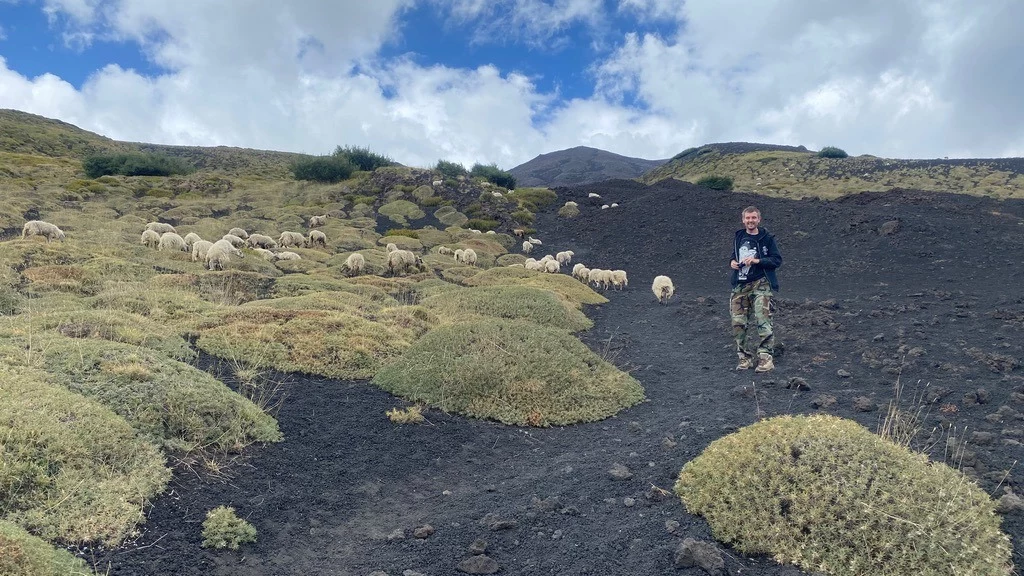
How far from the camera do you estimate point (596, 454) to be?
20.6 feet

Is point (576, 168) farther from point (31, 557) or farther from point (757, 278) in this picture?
point (31, 557)

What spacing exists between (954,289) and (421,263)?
1618 centimetres

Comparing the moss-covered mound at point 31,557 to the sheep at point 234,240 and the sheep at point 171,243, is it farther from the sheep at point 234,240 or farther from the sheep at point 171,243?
the sheep at point 234,240

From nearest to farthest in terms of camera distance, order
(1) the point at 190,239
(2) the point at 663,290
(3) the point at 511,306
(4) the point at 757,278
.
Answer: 1. (4) the point at 757,278
2. (3) the point at 511,306
3. (2) the point at 663,290
4. (1) the point at 190,239

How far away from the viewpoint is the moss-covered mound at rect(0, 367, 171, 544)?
395 cm

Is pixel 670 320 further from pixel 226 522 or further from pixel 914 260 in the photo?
pixel 226 522

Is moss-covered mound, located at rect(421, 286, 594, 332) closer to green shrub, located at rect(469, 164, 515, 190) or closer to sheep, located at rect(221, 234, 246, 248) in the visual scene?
sheep, located at rect(221, 234, 246, 248)

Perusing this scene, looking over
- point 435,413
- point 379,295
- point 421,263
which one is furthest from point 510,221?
point 435,413

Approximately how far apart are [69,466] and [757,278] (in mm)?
8905

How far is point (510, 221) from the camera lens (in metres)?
35.2

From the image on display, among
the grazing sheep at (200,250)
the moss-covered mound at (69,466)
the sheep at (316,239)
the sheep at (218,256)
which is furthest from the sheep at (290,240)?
the moss-covered mound at (69,466)

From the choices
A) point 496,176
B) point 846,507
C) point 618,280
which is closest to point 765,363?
point 846,507

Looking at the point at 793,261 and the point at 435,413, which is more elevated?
the point at 793,261

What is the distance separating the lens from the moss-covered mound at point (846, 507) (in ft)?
11.3
